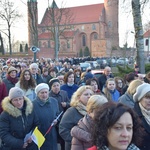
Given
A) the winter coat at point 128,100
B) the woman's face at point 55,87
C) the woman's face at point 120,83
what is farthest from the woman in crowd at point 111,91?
the winter coat at point 128,100

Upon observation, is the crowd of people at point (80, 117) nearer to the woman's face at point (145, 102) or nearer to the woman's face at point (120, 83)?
the woman's face at point (145, 102)

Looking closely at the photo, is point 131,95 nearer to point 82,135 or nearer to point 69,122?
point 69,122

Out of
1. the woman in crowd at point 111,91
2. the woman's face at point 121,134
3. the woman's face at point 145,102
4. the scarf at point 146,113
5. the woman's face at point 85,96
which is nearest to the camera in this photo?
the woman's face at point 121,134

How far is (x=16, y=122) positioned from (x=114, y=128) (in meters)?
2.96

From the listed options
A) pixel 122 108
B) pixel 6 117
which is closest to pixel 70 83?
pixel 6 117

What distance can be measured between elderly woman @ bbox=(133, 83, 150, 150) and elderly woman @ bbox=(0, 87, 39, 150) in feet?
6.58

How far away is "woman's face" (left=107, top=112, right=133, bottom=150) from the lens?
2.26m

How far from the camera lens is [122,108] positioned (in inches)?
93.7

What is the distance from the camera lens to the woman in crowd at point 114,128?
227 cm

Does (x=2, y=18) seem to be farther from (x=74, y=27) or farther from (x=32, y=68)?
(x=74, y=27)

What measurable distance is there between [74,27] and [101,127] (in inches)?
3850

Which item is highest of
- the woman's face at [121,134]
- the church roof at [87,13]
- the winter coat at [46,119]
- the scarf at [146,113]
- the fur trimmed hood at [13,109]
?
the church roof at [87,13]

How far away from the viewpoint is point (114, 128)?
2295 millimetres

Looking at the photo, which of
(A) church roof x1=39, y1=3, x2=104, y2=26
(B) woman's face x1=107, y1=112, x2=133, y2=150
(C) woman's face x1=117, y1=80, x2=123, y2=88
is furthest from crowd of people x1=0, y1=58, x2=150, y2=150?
(A) church roof x1=39, y1=3, x2=104, y2=26
